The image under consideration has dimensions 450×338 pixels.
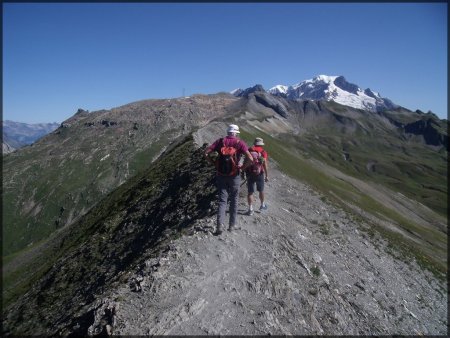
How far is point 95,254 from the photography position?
100 ft

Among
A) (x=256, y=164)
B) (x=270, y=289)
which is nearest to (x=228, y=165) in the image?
(x=256, y=164)

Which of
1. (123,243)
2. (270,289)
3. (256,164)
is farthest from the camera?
(123,243)

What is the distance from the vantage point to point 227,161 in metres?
17.8

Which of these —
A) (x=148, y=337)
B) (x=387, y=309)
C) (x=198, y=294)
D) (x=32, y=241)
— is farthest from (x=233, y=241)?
(x=32, y=241)

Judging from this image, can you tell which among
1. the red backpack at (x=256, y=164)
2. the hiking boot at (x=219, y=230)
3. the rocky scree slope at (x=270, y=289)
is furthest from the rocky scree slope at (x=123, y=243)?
the red backpack at (x=256, y=164)

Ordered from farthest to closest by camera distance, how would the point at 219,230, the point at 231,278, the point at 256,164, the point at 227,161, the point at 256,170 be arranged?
the point at 256,170
the point at 256,164
the point at 219,230
the point at 227,161
the point at 231,278

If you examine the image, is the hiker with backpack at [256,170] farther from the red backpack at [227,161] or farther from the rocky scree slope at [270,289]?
the red backpack at [227,161]

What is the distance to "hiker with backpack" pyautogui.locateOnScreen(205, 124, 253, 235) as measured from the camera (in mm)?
17828

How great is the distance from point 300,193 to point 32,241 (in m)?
173

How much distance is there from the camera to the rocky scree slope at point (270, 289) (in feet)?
43.7

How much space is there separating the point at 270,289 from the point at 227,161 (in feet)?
20.1

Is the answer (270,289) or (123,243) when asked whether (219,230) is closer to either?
(270,289)

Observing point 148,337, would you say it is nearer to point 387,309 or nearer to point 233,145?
Result: point 233,145

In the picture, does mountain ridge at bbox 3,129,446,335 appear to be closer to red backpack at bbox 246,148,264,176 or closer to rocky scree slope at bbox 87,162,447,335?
rocky scree slope at bbox 87,162,447,335
